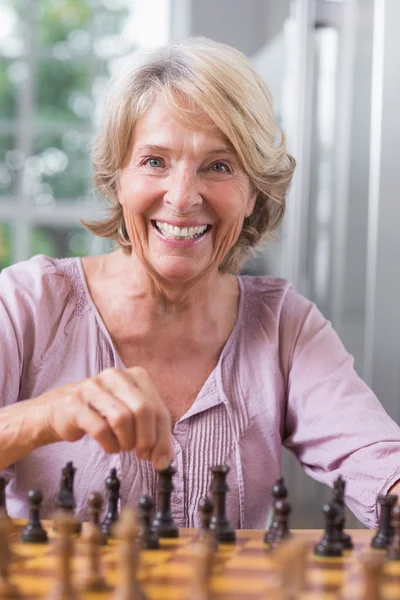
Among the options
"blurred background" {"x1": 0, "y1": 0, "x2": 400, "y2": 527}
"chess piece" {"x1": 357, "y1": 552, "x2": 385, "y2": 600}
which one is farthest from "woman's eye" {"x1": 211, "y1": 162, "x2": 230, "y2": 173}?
"chess piece" {"x1": 357, "y1": 552, "x2": 385, "y2": 600}

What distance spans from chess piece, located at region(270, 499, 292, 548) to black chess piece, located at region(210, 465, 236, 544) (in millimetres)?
68

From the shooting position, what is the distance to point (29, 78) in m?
6.32

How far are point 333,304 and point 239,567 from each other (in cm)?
228

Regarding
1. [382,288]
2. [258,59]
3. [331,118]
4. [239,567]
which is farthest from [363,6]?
[239,567]

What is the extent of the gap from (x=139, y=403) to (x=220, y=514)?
23cm

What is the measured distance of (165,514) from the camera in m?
1.43

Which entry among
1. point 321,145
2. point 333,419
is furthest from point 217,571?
point 321,145

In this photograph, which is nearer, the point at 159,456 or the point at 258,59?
the point at 159,456

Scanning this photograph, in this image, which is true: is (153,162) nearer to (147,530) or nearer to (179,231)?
(179,231)

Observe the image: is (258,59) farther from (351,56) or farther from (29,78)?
(29,78)

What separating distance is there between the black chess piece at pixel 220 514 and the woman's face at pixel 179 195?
56 centimetres

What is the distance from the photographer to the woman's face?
71.9 inches

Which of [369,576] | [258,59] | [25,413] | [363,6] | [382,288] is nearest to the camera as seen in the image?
[369,576]

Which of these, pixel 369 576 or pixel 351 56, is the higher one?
pixel 351 56
